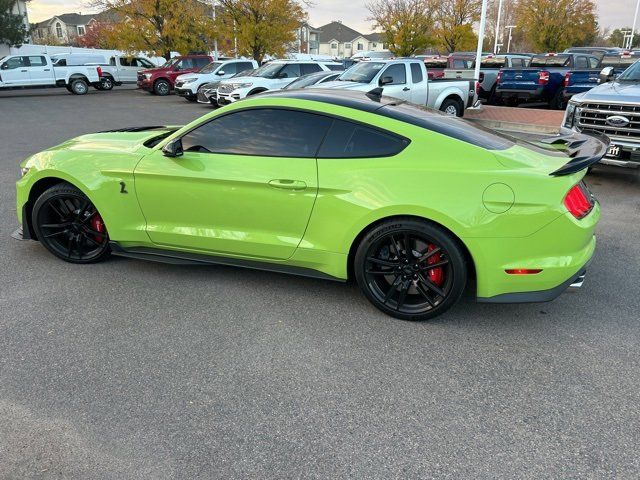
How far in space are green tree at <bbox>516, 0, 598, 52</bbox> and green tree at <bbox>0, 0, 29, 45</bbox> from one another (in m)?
36.8

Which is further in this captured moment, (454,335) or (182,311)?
(182,311)

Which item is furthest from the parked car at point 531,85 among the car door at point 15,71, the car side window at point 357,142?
the car door at point 15,71

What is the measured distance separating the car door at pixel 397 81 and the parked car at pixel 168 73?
15.1 meters

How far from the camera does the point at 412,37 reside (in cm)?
2819

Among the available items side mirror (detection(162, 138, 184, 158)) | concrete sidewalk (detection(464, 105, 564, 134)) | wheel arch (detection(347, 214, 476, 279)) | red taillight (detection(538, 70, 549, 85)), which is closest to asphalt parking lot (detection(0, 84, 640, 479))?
wheel arch (detection(347, 214, 476, 279))

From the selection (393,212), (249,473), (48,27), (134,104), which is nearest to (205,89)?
(134,104)

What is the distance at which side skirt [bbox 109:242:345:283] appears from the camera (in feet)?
12.4

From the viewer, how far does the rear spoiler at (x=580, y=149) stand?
10.5 ft

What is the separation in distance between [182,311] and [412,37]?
28057 millimetres

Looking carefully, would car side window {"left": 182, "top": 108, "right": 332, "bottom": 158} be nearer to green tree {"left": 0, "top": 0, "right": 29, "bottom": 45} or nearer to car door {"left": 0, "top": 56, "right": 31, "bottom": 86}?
car door {"left": 0, "top": 56, "right": 31, "bottom": 86}

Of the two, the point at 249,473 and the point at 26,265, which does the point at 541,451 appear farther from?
the point at 26,265

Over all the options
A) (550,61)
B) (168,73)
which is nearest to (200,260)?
(550,61)

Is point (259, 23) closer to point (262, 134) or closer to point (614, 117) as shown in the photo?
point (614, 117)

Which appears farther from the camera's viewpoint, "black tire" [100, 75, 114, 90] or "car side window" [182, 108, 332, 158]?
"black tire" [100, 75, 114, 90]
